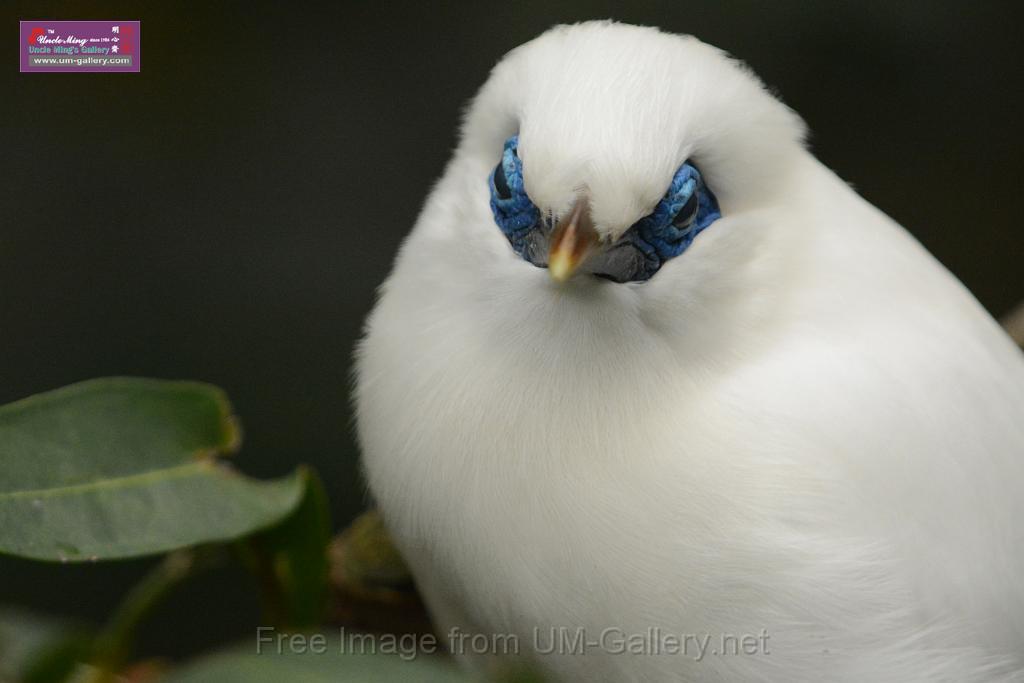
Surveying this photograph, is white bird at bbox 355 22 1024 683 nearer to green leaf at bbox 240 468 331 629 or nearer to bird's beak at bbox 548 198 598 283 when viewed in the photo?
bird's beak at bbox 548 198 598 283

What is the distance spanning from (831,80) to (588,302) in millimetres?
1592

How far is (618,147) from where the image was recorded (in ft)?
3.69

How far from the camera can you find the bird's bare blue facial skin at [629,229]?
1.17 metres

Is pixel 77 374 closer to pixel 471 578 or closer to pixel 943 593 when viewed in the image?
pixel 471 578

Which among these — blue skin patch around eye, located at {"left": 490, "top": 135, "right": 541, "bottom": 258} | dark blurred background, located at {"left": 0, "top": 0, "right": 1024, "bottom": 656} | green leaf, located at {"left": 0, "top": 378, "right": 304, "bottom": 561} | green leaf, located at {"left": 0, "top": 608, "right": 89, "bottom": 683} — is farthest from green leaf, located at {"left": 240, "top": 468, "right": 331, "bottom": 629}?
dark blurred background, located at {"left": 0, "top": 0, "right": 1024, "bottom": 656}

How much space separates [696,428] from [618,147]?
0.33 meters

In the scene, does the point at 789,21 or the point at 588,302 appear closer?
the point at 588,302

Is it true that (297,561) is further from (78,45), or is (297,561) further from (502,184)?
(78,45)

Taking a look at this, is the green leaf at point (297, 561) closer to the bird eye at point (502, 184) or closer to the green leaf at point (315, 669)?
the bird eye at point (502, 184)

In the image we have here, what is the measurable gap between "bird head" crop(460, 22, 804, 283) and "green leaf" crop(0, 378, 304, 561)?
16.0 inches

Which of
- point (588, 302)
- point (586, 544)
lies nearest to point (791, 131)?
point (588, 302)

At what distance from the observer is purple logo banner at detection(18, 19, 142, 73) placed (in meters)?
1.93

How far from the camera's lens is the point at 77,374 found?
2.36 meters

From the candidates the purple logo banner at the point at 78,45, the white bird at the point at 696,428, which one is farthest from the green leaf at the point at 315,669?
the purple logo banner at the point at 78,45
